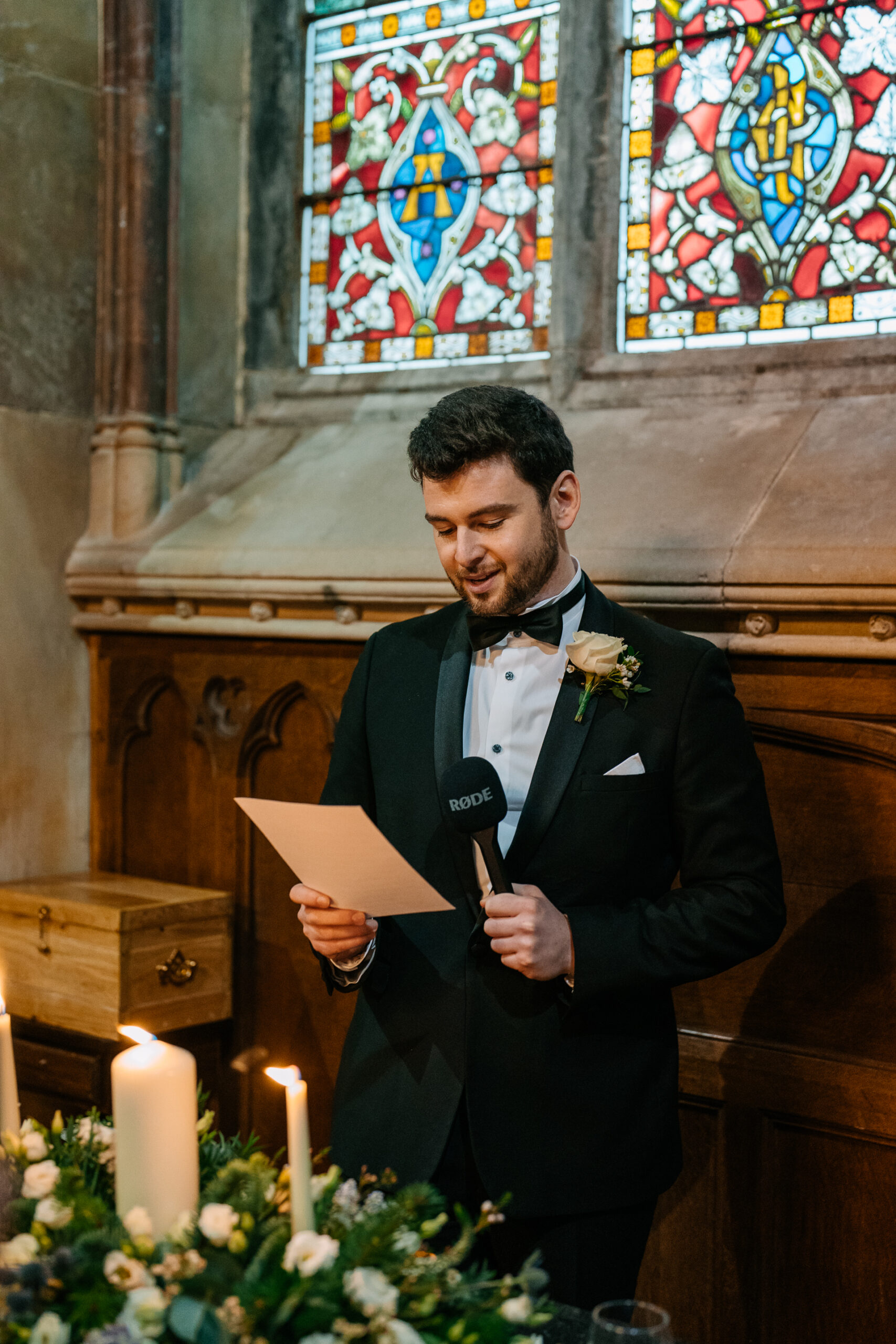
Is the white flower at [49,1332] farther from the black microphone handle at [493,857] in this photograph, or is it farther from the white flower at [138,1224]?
the black microphone handle at [493,857]

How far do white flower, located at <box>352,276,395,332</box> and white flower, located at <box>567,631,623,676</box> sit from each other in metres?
1.89

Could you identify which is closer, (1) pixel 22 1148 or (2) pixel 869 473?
(1) pixel 22 1148

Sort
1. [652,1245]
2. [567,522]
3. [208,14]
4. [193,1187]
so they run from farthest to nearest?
1. [208,14]
2. [652,1245]
3. [567,522]
4. [193,1187]

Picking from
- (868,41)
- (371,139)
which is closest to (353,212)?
(371,139)

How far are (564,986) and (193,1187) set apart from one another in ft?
2.51

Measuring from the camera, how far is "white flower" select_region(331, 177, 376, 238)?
11.4 feet

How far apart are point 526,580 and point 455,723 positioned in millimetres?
225

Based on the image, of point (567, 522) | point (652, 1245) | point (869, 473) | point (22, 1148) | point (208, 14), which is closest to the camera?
point (22, 1148)

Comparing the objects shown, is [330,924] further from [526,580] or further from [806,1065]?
[806,1065]

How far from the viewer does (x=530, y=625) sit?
186 centimetres

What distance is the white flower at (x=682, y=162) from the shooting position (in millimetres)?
2967

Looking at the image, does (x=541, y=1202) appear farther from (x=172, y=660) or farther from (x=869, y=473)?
(x=172, y=660)

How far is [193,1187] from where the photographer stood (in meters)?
1.04

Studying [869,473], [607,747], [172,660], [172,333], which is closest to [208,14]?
[172,333]
